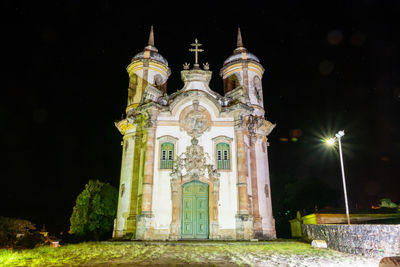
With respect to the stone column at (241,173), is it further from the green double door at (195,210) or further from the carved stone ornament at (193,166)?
the green double door at (195,210)

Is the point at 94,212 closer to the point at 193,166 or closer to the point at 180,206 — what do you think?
the point at 180,206

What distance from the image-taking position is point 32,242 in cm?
1590

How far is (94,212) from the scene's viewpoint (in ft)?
100.0

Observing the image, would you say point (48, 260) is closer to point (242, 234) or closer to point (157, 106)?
point (242, 234)

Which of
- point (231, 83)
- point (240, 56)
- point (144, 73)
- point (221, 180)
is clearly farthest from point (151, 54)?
point (221, 180)

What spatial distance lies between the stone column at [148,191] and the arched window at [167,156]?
0.72 m

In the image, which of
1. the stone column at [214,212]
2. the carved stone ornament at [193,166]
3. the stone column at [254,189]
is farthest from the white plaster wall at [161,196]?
the stone column at [254,189]

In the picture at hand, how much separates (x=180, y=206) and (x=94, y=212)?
1477 cm

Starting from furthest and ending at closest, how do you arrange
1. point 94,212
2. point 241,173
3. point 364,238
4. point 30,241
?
point 94,212, point 241,173, point 30,241, point 364,238

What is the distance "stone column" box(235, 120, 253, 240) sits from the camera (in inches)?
737

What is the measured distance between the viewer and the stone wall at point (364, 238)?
9.56 meters

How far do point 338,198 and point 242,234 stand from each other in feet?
103

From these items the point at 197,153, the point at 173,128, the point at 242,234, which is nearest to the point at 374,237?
the point at 242,234

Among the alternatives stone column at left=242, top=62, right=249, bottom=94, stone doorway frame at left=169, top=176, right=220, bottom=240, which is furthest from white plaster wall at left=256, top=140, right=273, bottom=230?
stone column at left=242, top=62, right=249, bottom=94
